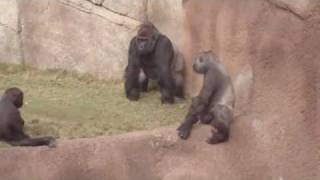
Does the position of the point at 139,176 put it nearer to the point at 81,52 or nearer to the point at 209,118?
the point at 209,118

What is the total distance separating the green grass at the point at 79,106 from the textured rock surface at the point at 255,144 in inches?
27.9

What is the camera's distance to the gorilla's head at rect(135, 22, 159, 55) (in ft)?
38.7

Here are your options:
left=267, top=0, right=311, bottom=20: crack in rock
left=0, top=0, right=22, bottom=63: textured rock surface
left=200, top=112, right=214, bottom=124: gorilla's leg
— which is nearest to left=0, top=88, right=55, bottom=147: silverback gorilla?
left=200, top=112, right=214, bottom=124: gorilla's leg

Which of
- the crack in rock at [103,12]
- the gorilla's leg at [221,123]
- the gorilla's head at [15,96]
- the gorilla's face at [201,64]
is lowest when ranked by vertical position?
the crack in rock at [103,12]

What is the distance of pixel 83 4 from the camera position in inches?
504

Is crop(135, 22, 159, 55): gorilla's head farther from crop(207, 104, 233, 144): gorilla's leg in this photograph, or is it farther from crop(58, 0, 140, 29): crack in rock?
crop(207, 104, 233, 144): gorilla's leg

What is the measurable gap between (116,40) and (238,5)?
2.72m

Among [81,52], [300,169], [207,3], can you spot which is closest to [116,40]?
[81,52]

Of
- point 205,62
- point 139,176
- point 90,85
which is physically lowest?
point 90,85

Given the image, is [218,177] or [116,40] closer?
[218,177]

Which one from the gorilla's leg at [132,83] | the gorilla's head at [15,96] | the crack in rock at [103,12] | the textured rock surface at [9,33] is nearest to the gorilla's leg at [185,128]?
the gorilla's head at [15,96]

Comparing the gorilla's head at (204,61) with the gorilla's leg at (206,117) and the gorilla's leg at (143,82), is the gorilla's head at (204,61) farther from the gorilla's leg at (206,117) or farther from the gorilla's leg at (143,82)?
the gorilla's leg at (143,82)

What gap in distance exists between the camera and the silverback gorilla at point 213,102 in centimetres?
977

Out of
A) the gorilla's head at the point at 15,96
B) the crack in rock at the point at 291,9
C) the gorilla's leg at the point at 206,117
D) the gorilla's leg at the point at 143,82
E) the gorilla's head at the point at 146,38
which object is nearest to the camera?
the crack in rock at the point at 291,9
